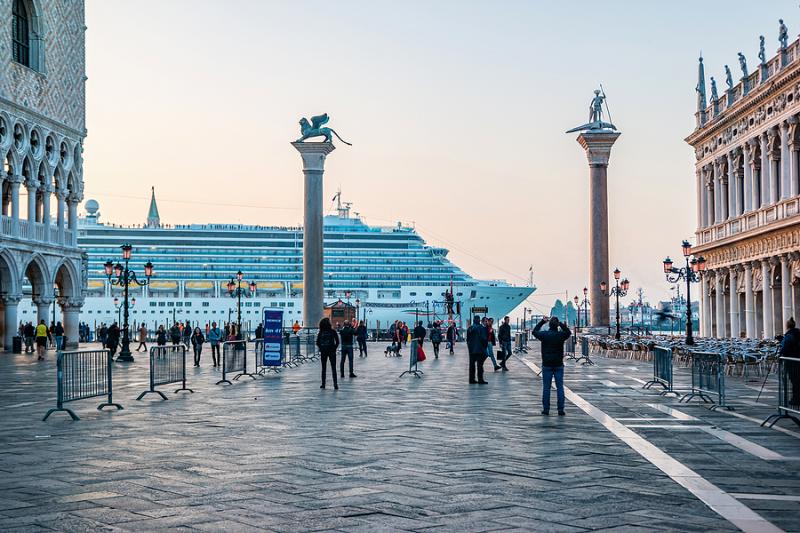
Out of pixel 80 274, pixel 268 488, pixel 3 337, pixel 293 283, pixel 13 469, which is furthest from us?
pixel 293 283

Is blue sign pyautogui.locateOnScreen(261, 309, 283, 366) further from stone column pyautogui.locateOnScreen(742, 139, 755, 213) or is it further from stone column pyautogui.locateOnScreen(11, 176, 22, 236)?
stone column pyautogui.locateOnScreen(742, 139, 755, 213)

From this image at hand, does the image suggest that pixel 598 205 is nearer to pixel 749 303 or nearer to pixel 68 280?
pixel 749 303

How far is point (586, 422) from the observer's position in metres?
13.3

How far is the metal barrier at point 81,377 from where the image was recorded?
14369 mm

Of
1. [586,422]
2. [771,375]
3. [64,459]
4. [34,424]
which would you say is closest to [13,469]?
[64,459]

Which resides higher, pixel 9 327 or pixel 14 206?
pixel 14 206

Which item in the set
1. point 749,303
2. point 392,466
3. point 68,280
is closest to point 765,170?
point 749,303

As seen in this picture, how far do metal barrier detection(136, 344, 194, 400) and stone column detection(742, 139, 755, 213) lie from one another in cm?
2953

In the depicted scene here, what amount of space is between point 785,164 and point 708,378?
77.0ft

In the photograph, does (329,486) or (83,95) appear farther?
(83,95)

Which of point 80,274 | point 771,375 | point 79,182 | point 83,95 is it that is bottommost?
point 771,375

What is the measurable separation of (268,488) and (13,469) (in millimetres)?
2719

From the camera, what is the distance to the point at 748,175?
139 feet

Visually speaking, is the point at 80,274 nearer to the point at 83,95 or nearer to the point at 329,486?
the point at 83,95
